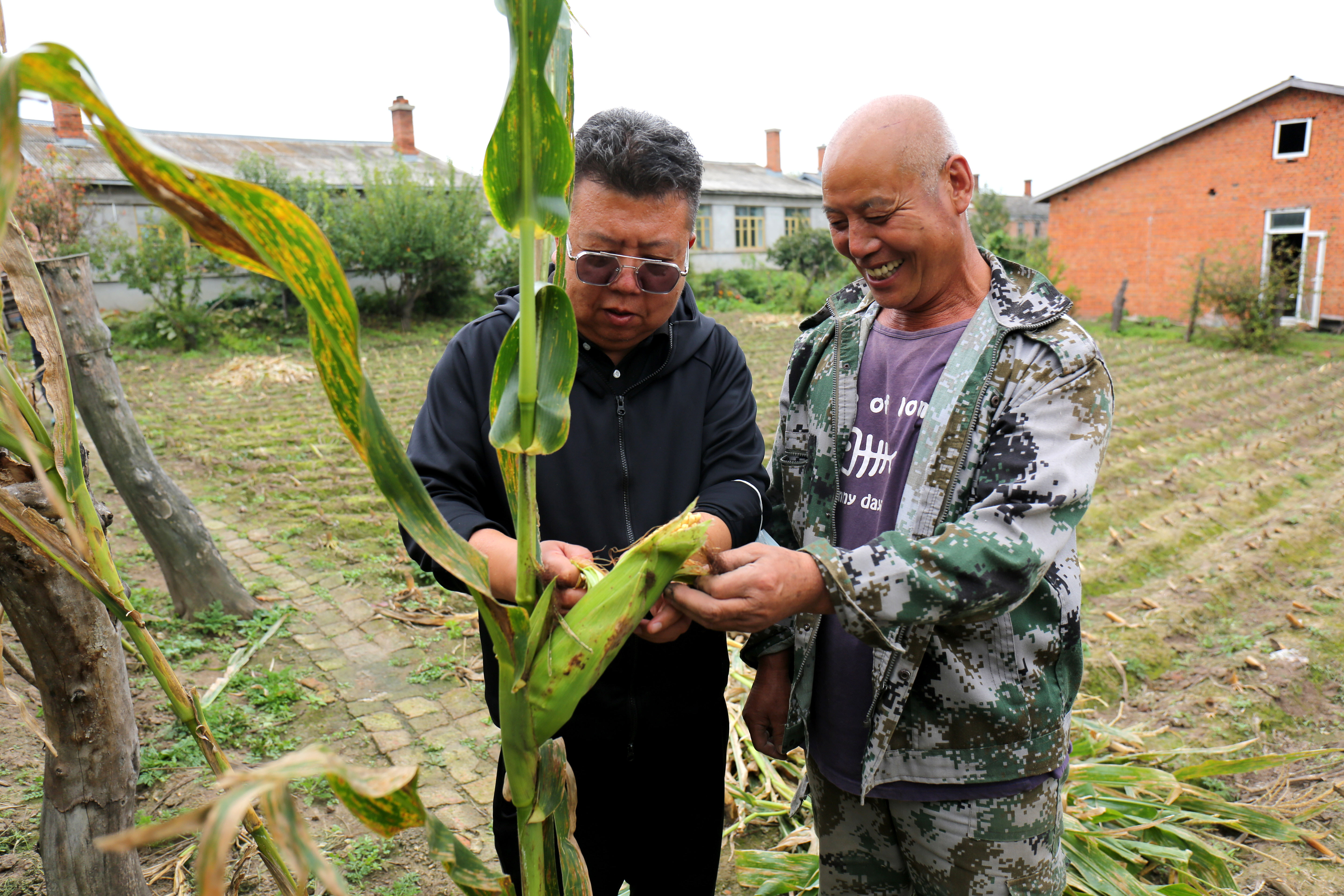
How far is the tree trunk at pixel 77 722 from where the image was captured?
1843 mm

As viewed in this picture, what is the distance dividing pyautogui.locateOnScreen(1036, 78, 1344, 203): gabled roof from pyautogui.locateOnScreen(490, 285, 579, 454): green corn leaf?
69.8 feet

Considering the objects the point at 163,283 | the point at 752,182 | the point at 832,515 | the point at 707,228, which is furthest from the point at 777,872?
the point at 752,182

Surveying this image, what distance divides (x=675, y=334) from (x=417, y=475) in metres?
0.89

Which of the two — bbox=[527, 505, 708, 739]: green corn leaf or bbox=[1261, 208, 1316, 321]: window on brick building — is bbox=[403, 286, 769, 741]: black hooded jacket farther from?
bbox=[1261, 208, 1316, 321]: window on brick building

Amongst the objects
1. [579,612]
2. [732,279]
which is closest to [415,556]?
[579,612]

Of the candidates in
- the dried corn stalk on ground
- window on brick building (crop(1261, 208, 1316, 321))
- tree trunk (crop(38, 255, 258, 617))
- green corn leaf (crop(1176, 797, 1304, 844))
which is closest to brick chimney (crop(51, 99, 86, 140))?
the dried corn stalk on ground

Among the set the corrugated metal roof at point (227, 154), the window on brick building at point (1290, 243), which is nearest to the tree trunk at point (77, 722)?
the corrugated metal roof at point (227, 154)

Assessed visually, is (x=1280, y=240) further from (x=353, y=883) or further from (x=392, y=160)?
(x=392, y=160)

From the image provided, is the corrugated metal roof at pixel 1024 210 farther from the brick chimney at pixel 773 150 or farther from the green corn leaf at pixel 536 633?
the green corn leaf at pixel 536 633

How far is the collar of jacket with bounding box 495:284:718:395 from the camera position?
183 centimetres

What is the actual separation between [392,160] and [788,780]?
2617 centimetres

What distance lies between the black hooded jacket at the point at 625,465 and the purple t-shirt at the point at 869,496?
23 centimetres

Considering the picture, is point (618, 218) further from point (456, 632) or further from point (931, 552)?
point (456, 632)

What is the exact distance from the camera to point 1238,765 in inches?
117
